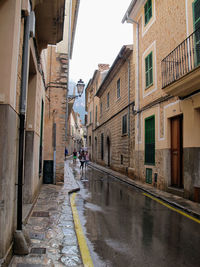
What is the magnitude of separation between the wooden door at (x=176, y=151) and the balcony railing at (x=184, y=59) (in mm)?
Result: 1767

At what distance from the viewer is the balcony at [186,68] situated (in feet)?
24.4

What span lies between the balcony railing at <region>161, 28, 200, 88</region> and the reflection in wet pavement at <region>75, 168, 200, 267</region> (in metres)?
4.23

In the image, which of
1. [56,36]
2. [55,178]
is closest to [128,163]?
[55,178]

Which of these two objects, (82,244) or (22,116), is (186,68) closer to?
(22,116)

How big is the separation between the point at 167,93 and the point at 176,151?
91.2 inches

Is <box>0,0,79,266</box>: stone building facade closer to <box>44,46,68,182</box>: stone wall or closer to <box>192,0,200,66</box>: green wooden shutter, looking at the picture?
<box>192,0,200,66</box>: green wooden shutter

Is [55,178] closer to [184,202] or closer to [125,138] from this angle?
[184,202]

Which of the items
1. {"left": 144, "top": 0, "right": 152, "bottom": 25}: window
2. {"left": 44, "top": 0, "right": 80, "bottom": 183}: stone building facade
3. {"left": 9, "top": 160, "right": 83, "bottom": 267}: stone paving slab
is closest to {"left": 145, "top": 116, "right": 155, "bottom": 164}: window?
{"left": 44, "top": 0, "right": 80, "bottom": 183}: stone building facade

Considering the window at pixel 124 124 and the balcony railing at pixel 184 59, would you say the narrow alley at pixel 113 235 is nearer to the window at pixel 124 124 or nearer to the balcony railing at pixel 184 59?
the balcony railing at pixel 184 59

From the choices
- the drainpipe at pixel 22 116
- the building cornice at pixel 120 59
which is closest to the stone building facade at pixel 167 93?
the building cornice at pixel 120 59

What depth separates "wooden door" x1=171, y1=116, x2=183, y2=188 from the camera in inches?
372

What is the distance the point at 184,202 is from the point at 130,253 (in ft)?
15.1

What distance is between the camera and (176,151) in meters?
9.66

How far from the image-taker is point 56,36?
280 inches
